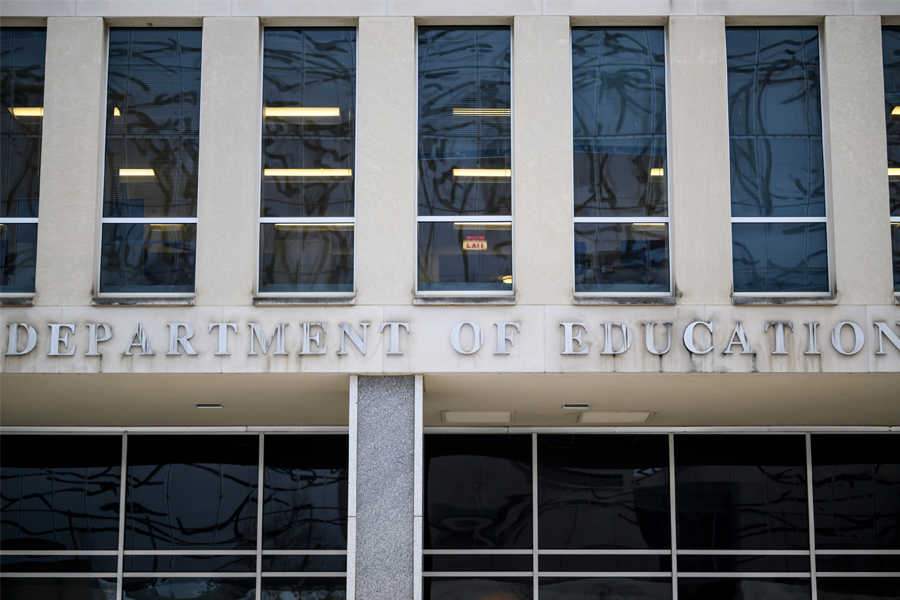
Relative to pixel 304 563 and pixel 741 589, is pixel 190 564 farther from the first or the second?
pixel 741 589

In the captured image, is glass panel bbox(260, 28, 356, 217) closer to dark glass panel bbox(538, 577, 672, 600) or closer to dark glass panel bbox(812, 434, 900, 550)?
dark glass panel bbox(538, 577, 672, 600)

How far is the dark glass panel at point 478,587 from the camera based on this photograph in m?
13.2

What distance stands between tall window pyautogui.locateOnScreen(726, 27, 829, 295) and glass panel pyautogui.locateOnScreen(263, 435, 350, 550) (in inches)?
257

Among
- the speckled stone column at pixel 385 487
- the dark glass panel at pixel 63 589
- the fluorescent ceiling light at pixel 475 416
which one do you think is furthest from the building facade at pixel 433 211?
the dark glass panel at pixel 63 589

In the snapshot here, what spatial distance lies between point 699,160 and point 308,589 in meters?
8.04

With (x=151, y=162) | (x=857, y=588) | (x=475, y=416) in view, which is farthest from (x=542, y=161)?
(x=857, y=588)

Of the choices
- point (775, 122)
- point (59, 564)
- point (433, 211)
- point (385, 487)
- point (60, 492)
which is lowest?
point (59, 564)

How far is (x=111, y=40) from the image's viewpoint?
1054cm

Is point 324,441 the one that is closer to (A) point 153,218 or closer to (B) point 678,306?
(A) point 153,218

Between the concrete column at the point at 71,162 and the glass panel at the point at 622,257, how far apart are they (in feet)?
17.5

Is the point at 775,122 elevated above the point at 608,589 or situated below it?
above

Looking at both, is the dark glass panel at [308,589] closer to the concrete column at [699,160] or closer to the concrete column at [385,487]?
the concrete column at [385,487]

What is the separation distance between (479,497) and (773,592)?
14.4 feet

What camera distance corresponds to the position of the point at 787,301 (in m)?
9.78
